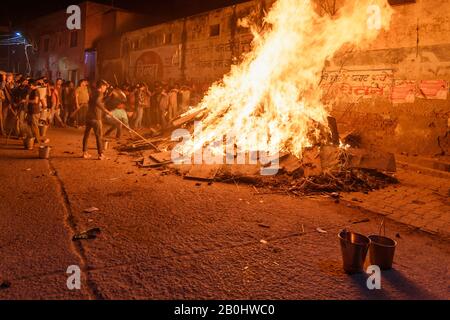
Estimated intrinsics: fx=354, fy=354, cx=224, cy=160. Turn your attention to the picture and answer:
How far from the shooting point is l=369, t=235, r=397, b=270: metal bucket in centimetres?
421

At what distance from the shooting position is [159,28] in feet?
74.7

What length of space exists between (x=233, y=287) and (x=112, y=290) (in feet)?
4.05

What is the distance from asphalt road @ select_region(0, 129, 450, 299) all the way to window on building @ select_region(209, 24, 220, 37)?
13.4 meters

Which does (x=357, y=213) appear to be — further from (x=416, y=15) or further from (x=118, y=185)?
(x=416, y=15)

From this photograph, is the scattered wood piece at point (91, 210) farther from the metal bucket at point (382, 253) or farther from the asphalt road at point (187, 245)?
the metal bucket at point (382, 253)

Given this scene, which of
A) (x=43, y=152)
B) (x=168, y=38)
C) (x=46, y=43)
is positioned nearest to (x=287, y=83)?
(x=43, y=152)

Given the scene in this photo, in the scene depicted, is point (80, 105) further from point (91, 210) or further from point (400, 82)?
point (400, 82)

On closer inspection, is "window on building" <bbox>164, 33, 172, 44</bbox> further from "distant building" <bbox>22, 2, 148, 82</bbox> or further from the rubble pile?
the rubble pile

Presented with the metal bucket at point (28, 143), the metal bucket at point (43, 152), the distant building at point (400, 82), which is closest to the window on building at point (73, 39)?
the distant building at point (400, 82)

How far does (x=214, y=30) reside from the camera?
19188 mm

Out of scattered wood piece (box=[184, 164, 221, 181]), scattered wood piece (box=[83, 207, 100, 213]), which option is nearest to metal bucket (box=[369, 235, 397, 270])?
scattered wood piece (box=[83, 207, 100, 213])

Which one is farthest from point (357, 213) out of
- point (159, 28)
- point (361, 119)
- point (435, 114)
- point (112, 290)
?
point (159, 28)

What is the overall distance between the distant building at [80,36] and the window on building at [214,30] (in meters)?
13.2

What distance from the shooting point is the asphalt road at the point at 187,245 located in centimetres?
371
